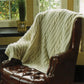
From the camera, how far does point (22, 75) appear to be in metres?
2.14

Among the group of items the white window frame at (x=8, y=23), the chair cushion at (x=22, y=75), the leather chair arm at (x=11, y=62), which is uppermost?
the white window frame at (x=8, y=23)

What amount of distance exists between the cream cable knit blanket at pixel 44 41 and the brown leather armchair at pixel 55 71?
0.16 meters

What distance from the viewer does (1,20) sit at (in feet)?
11.4

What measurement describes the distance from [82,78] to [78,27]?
1173 mm

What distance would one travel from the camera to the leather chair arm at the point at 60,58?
6.54 ft

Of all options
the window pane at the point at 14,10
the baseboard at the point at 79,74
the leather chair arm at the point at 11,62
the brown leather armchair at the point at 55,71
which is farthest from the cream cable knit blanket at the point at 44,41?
the window pane at the point at 14,10

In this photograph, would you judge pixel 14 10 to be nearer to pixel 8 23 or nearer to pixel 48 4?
pixel 8 23

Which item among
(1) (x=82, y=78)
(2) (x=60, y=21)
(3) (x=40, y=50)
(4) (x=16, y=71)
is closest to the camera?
(4) (x=16, y=71)

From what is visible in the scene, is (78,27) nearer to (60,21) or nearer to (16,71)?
(60,21)

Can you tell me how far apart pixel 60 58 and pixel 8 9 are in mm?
1796

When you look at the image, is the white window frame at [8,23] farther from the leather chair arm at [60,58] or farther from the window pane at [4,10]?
the leather chair arm at [60,58]

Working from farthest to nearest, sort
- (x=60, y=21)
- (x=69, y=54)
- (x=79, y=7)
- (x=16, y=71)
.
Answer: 1. (x=79, y=7)
2. (x=60, y=21)
3. (x=16, y=71)
4. (x=69, y=54)

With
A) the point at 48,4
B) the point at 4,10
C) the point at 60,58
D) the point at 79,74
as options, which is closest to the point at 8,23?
the point at 4,10

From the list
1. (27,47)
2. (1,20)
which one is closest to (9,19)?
(1,20)
